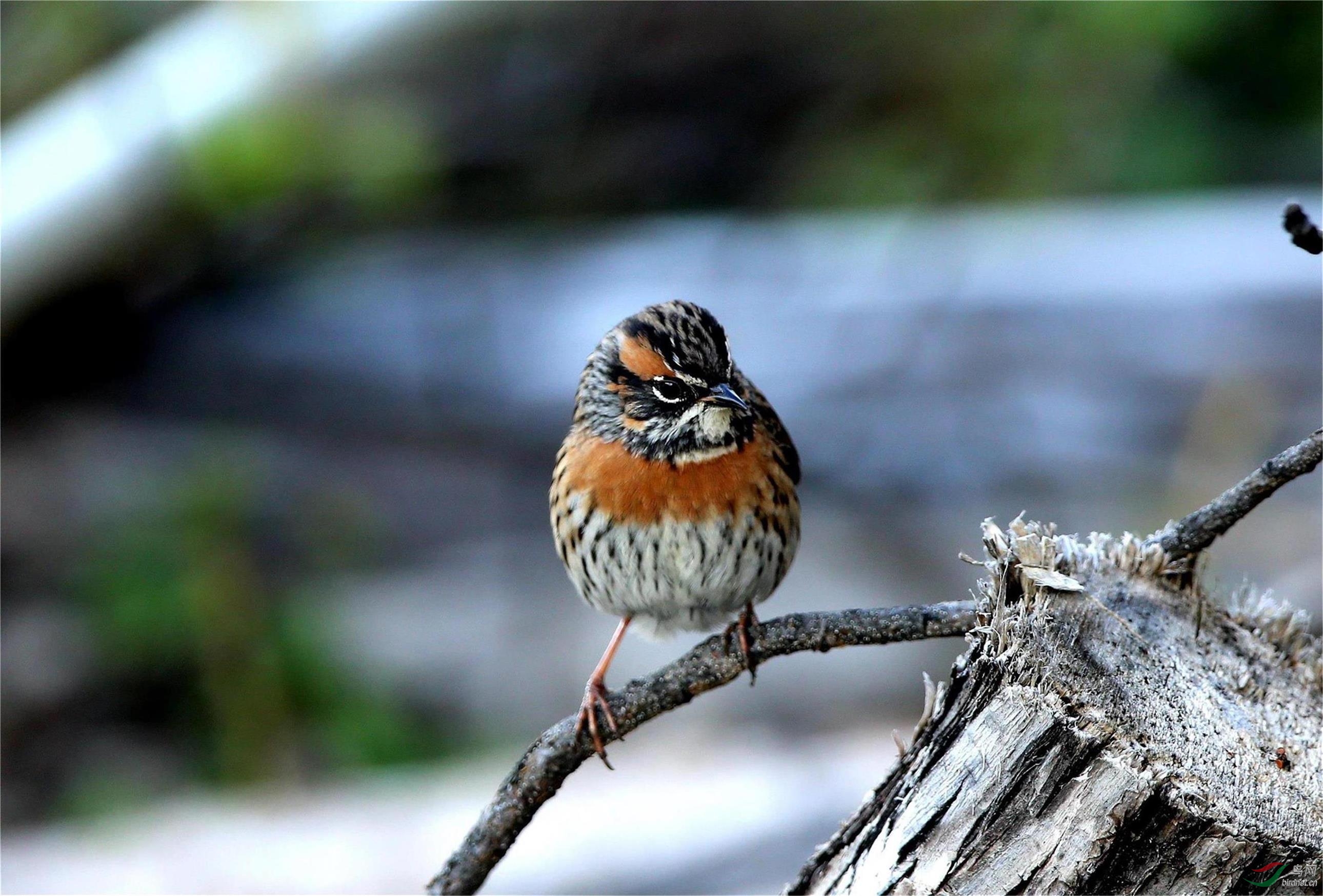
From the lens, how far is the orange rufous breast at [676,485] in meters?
3.15

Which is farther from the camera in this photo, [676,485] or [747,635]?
[676,485]

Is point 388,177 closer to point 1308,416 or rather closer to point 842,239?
point 842,239

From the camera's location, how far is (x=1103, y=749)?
197cm

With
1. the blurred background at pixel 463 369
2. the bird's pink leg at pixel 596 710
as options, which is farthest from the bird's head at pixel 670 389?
the blurred background at pixel 463 369

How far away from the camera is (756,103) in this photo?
8.32m

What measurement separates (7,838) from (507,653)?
2.48 meters

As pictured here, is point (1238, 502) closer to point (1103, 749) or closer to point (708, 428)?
point (1103, 749)

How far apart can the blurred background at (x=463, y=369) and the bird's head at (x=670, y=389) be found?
2590 mm

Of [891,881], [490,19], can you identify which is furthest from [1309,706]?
[490,19]

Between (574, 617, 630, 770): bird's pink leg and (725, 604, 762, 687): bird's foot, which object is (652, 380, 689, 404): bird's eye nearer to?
(725, 604, 762, 687): bird's foot

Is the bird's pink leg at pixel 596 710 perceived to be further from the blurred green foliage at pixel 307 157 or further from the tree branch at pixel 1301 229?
the blurred green foliage at pixel 307 157

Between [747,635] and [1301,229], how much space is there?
4.40ft

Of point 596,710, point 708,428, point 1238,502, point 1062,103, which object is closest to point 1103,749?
point 1238,502

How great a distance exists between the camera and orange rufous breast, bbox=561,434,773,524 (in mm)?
3146
